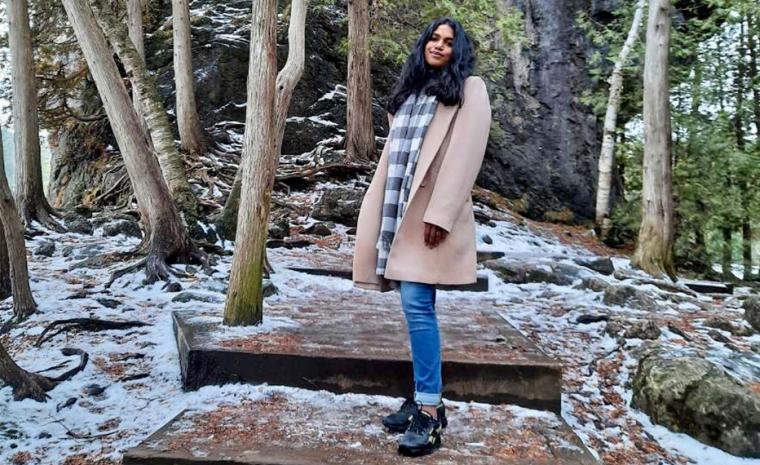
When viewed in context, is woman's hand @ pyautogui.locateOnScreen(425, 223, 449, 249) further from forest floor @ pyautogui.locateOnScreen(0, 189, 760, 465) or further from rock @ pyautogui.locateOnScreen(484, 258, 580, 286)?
rock @ pyautogui.locateOnScreen(484, 258, 580, 286)

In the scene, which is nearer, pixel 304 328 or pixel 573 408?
pixel 573 408

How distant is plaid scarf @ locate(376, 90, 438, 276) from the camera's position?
2.51m

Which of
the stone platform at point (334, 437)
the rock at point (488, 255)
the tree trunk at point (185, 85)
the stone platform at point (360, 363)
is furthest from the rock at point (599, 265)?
the tree trunk at point (185, 85)

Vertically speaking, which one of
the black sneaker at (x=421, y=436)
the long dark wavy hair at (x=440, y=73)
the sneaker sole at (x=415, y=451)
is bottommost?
the sneaker sole at (x=415, y=451)

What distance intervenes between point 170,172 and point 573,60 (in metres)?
11.1

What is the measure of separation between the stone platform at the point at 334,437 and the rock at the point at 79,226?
5.92 m

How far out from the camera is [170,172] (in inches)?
280

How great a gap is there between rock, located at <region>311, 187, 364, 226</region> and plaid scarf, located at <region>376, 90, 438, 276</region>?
649 cm

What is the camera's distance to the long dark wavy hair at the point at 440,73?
8.10 ft

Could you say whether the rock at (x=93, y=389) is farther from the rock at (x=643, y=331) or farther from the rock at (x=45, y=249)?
the rock at (x=643, y=331)

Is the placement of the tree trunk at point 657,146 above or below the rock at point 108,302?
above

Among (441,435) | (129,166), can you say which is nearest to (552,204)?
(129,166)

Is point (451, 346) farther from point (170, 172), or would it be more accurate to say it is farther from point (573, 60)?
point (573, 60)

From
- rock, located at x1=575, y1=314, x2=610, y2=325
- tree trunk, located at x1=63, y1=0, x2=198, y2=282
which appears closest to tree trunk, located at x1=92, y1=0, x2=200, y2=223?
tree trunk, located at x1=63, y1=0, x2=198, y2=282
